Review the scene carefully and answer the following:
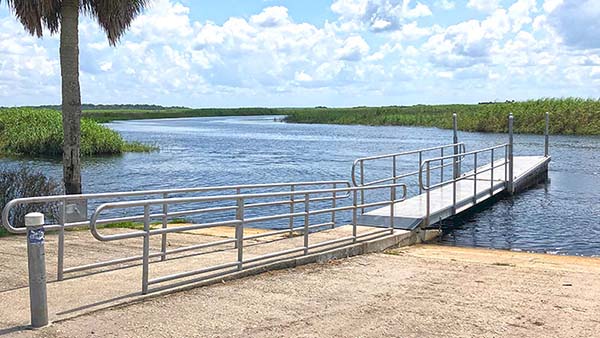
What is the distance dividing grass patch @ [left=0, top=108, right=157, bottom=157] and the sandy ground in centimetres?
3338

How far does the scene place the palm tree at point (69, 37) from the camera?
12.9 metres

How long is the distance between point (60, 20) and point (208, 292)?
8338 mm

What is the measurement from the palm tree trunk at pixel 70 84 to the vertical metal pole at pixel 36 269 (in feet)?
25.1

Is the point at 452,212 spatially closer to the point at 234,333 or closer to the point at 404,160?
the point at 234,333

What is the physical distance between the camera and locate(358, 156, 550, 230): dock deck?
1297cm

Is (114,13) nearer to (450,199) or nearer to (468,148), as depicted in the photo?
(450,199)

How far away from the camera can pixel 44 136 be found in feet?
131

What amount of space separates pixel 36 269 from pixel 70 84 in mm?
7980

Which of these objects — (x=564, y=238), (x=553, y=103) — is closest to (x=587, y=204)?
(x=564, y=238)

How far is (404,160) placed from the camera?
36.8 m

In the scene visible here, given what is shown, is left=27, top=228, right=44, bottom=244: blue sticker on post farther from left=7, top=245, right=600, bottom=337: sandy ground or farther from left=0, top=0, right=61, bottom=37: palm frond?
left=0, top=0, right=61, bottom=37: palm frond

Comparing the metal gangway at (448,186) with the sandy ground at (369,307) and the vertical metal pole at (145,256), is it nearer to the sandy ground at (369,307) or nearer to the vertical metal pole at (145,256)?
the sandy ground at (369,307)

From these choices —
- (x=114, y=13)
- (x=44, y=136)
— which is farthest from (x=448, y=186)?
(x=44, y=136)

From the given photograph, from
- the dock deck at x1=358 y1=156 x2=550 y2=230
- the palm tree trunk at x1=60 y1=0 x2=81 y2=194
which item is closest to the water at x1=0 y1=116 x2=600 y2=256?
the dock deck at x1=358 y1=156 x2=550 y2=230
